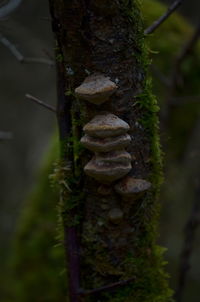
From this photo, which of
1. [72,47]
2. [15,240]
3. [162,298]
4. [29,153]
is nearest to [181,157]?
[15,240]

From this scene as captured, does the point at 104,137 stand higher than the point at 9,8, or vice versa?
the point at 9,8

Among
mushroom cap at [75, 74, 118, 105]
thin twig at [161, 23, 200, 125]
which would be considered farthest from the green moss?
mushroom cap at [75, 74, 118, 105]

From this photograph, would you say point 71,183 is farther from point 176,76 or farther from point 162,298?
point 176,76

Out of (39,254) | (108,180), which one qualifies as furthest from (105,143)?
(39,254)

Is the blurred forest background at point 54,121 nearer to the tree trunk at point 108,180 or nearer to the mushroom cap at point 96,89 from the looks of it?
the tree trunk at point 108,180

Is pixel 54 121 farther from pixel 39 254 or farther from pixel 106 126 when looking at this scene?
pixel 106 126

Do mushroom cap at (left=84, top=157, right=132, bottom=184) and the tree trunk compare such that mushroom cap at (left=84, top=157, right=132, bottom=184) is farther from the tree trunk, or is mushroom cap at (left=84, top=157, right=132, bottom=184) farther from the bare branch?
the bare branch

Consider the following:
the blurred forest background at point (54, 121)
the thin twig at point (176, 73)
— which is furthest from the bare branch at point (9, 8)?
the thin twig at point (176, 73)
